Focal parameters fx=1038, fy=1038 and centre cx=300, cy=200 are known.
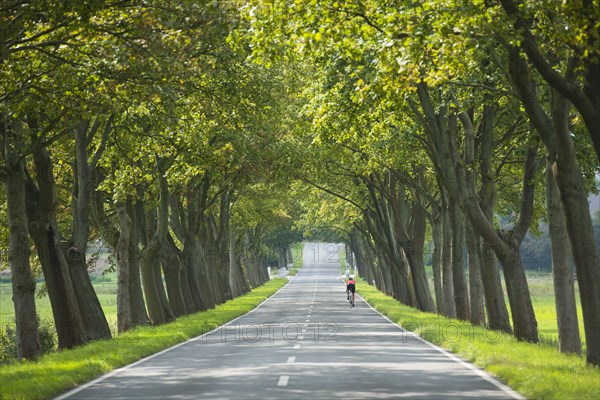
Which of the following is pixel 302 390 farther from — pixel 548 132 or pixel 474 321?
pixel 474 321

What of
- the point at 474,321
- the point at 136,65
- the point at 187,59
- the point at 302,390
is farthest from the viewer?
the point at 474,321

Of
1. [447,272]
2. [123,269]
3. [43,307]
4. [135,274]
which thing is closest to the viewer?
[123,269]

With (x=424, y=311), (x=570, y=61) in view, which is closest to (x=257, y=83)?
(x=570, y=61)

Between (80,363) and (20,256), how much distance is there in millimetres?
4589

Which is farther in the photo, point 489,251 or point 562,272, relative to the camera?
point 489,251

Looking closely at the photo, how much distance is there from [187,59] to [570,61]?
22.2ft

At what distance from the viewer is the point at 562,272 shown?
2052 cm

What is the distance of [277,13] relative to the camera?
52.8 ft

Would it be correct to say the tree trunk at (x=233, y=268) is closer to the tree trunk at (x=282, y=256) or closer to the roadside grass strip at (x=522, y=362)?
the roadside grass strip at (x=522, y=362)

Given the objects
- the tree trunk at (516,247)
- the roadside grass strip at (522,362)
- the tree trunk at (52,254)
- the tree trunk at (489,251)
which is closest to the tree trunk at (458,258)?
the tree trunk at (489,251)

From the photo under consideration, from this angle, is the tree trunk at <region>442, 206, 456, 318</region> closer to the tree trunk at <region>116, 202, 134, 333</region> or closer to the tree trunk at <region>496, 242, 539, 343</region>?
the tree trunk at <region>116, 202, 134, 333</region>

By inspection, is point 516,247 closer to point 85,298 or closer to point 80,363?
point 85,298

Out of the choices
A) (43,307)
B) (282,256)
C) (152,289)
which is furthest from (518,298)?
(282,256)

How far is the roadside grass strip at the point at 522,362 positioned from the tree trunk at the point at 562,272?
508 millimetres
